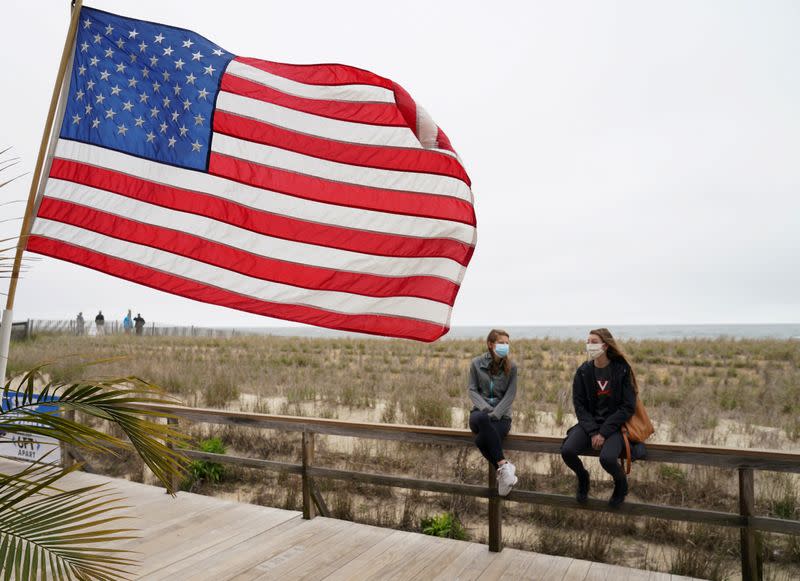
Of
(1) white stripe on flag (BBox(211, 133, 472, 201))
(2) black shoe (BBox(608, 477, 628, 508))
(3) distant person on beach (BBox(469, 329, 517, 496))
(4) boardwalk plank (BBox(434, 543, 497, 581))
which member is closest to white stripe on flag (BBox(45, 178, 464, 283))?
(1) white stripe on flag (BBox(211, 133, 472, 201))

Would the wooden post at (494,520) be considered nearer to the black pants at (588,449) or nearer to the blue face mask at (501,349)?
the black pants at (588,449)

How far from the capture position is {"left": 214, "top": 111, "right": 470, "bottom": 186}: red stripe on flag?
4.28 meters

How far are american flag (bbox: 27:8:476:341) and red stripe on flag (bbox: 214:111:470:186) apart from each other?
0.03 ft

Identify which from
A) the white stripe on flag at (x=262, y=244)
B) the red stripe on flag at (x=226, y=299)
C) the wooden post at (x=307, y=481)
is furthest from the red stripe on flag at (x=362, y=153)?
the wooden post at (x=307, y=481)

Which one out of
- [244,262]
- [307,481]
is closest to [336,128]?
[244,262]

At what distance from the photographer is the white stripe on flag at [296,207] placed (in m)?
4.04

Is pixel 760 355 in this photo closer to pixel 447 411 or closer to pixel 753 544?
pixel 447 411

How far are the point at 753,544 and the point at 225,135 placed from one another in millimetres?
4475

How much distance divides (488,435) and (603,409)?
33.6 inches

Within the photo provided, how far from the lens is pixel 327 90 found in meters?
4.39

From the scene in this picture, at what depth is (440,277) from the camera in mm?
4230

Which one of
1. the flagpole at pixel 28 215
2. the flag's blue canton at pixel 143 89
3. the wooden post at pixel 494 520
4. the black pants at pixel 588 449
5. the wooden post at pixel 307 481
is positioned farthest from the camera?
the wooden post at pixel 307 481

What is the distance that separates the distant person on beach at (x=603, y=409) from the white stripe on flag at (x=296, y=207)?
129 centimetres

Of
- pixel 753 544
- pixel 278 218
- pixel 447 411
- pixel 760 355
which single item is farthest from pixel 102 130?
pixel 760 355
